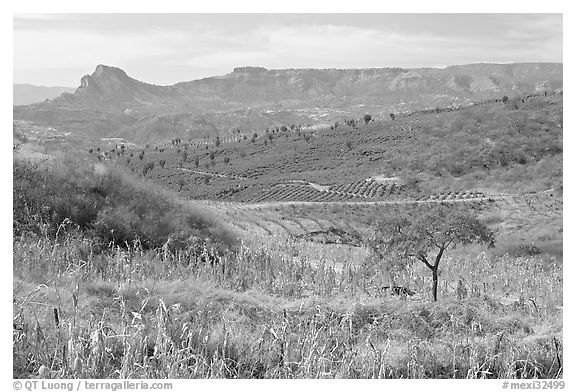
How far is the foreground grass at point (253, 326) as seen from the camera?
12.9 feet

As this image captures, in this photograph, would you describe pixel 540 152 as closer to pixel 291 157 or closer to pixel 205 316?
pixel 291 157

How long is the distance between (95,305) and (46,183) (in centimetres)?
526

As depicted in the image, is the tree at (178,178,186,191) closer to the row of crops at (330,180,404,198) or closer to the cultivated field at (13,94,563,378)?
the row of crops at (330,180,404,198)

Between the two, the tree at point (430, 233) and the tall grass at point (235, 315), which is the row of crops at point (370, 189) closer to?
the tall grass at point (235, 315)

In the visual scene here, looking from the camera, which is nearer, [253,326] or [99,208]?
[253,326]

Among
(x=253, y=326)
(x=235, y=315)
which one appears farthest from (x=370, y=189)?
(x=253, y=326)

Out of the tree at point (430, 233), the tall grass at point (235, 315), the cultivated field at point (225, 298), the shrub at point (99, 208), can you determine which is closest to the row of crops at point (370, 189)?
the shrub at point (99, 208)

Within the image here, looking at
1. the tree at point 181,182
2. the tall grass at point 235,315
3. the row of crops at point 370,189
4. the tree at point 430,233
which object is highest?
the tree at point 430,233

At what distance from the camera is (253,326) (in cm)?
511

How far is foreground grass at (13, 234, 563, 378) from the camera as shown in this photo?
393 cm

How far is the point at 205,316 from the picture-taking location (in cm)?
509

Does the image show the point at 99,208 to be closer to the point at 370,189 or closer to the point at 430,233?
the point at 430,233

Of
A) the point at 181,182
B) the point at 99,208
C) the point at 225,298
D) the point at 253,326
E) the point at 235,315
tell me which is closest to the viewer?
the point at 253,326
